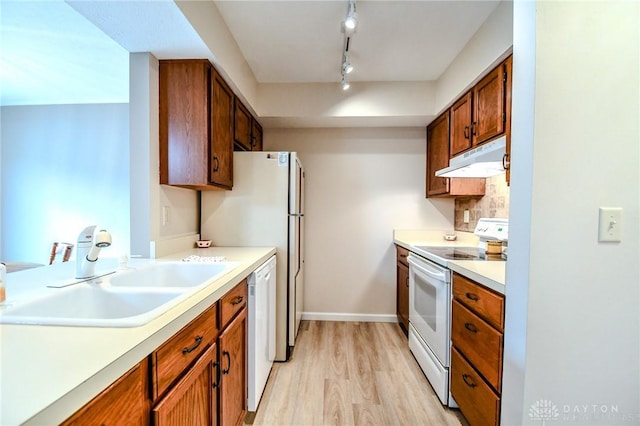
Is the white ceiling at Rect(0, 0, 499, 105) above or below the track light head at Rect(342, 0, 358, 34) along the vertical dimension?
above

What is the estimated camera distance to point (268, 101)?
2.53 m

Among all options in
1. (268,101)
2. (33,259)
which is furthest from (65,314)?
(33,259)

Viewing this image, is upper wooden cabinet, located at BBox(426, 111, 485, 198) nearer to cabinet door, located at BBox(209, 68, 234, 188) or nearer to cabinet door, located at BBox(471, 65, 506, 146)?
cabinet door, located at BBox(471, 65, 506, 146)

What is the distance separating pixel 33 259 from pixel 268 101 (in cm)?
322

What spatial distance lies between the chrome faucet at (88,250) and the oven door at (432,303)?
70.0 inches

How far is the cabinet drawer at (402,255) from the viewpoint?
254 cm

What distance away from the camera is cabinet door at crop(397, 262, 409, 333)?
2.51 m

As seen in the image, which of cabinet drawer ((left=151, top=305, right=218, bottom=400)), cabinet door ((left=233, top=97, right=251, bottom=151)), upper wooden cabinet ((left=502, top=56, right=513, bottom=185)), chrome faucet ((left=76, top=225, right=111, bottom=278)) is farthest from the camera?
cabinet door ((left=233, top=97, right=251, bottom=151))

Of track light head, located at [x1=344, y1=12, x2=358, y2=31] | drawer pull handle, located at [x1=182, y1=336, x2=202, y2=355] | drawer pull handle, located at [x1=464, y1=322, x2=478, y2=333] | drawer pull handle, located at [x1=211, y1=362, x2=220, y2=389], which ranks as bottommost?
drawer pull handle, located at [x1=211, y1=362, x2=220, y2=389]

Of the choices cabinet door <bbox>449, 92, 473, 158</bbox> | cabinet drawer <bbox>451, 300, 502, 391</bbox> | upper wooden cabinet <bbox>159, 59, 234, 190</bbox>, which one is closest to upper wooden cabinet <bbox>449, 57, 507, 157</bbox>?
cabinet door <bbox>449, 92, 473, 158</bbox>

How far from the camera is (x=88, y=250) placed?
1064 millimetres

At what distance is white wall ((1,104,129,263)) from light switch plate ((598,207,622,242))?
3.76 meters

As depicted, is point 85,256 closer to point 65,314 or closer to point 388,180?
point 65,314

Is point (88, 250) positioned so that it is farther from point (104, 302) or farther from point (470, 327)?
point (470, 327)
